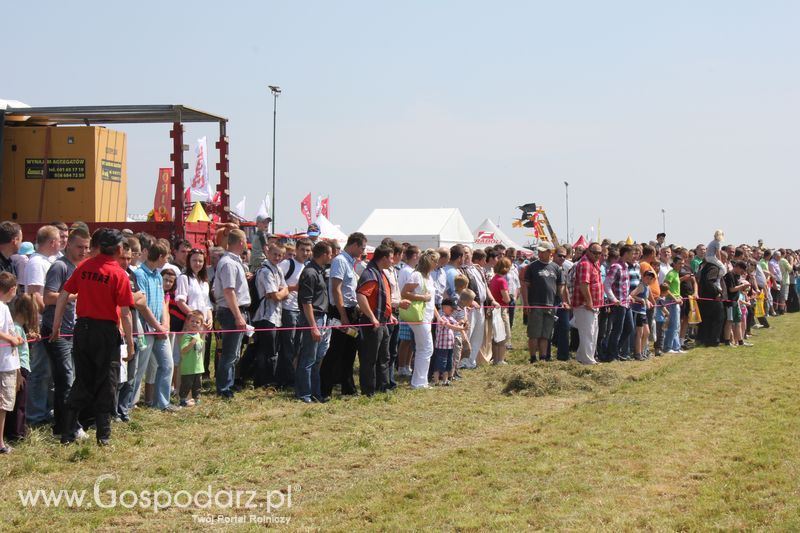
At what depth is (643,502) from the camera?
6.33 m

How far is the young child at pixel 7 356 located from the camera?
24.8 feet

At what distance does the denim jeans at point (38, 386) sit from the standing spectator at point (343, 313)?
344cm

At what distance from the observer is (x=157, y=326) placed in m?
9.23

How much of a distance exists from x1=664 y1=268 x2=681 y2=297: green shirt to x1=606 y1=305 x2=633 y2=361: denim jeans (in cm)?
184

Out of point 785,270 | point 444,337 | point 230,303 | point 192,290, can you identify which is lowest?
point 444,337

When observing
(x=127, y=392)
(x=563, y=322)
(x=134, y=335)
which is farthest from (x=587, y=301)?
(x=127, y=392)

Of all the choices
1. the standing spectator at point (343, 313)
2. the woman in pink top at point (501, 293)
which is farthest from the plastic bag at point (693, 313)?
the standing spectator at point (343, 313)

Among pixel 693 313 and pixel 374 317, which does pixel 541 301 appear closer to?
pixel 693 313

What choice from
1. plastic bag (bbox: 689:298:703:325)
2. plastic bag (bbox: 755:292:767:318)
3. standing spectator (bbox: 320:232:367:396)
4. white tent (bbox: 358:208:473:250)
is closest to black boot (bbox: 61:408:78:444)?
standing spectator (bbox: 320:232:367:396)

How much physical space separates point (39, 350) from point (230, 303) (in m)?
2.47

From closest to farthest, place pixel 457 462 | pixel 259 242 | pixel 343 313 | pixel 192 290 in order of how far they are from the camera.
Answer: pixel 457 462 → pixel 192 290 → pixel 343 313 → pixel 259 242

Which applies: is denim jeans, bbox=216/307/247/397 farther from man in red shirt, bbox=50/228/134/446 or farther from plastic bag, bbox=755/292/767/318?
plastic bag, bbox=755/292/767/318

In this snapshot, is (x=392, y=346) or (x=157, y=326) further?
(x=392, y=346)

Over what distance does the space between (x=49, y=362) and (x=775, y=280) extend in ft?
79.7
